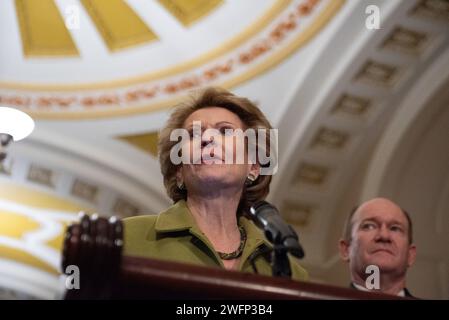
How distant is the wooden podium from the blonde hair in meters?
0.87

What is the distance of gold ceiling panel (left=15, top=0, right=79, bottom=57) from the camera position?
7.47 meters

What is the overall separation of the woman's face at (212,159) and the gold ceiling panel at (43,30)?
19.4 ft

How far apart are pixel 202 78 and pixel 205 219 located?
5.53m

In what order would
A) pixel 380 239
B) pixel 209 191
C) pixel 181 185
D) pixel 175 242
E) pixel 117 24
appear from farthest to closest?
1. pixel 117 24
2. pixel 380 239
3. pixel 181 185
4. pixel 209 191
5. pixel 175 242

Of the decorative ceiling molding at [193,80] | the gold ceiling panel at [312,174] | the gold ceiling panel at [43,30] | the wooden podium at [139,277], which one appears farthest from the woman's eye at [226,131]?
the gold ceiling panel at [43,30]

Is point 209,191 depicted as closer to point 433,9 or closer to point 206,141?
point 206,141

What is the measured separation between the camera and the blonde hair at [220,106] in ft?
6.87

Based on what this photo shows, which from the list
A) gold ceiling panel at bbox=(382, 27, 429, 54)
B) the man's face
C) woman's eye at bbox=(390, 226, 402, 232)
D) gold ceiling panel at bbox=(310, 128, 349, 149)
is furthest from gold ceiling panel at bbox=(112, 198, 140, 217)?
woman's eye at bbox=(390, 226, 402, 232)

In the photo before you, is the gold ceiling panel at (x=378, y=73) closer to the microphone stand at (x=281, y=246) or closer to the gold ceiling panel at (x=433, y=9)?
the gold ceiling panel at (x=433, y=9)

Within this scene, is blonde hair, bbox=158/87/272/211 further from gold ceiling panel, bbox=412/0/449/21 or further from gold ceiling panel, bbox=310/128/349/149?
gold ceiling panel, bbox=310/128/349/149

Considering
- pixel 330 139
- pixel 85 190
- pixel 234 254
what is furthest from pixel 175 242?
pixel 85 190

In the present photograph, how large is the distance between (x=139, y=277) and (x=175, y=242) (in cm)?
64

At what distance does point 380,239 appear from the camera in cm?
269
